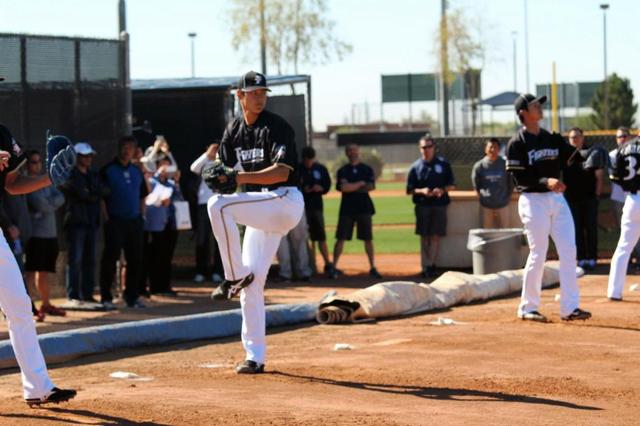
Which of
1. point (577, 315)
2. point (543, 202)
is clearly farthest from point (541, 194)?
point (577, 315)

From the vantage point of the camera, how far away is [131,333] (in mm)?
11789

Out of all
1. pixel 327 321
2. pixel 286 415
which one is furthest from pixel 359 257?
pixel 286 415

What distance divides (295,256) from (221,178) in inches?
406

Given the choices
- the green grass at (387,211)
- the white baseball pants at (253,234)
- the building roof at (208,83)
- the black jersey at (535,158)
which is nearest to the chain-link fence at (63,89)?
the building roof at (208,83)

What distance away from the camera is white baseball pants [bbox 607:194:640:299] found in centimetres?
1471

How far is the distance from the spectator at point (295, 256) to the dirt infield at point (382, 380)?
6155 millimetres

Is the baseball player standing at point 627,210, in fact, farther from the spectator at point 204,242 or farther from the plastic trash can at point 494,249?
the spectator at point 204,242

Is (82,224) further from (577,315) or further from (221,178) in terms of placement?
(221,178)

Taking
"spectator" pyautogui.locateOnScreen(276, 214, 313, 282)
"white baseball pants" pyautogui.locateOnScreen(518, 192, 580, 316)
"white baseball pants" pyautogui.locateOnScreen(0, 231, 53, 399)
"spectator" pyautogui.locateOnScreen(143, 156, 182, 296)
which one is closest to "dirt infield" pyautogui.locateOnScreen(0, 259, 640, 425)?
"white baseball pants" pyautogui.locateOnScreen(0, 231, 53, 399)

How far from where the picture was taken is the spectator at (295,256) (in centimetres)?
1953

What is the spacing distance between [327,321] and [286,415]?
218 inches

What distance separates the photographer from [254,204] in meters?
9.48

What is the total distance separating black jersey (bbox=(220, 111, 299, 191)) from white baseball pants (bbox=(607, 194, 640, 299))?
6.21 metres

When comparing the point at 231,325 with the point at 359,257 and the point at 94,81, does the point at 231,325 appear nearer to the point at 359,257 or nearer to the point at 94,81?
the point at 94,81
